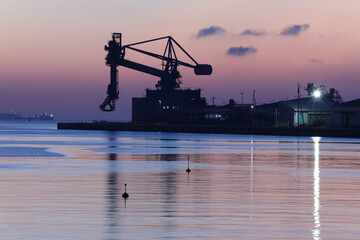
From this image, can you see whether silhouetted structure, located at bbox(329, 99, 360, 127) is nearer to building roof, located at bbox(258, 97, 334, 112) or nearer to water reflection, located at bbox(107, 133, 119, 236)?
building roof, located at bbox(258, 97, 334, 112)

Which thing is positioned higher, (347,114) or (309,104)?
(309,104)

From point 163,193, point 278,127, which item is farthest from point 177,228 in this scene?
point 278,127

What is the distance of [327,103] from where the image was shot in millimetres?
186875

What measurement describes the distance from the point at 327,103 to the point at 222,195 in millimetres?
157112

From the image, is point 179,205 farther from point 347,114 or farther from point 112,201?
point 347,114

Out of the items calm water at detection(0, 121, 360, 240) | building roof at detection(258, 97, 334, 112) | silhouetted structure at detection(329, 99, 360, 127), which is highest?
building roof at detection(258, 97, 334, 112)

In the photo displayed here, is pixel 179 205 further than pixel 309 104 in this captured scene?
No

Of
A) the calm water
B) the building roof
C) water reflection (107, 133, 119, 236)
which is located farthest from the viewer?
the building roof

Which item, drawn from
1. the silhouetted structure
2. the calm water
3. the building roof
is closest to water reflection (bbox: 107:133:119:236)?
the calm water

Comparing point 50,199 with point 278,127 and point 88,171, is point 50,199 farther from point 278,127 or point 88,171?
point 278,127

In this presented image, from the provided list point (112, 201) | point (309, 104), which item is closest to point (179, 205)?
point (112, 201)

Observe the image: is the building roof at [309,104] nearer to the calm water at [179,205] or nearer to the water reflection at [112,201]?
the calm water at [179,205]

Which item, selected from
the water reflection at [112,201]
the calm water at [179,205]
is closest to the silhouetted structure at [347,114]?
the calm water at [179,205]

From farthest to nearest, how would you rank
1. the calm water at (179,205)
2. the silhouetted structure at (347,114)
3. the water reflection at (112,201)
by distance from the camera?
the silhouetted structure at (347,114), the water reflection at (112,201), the calm water at (179,205)
